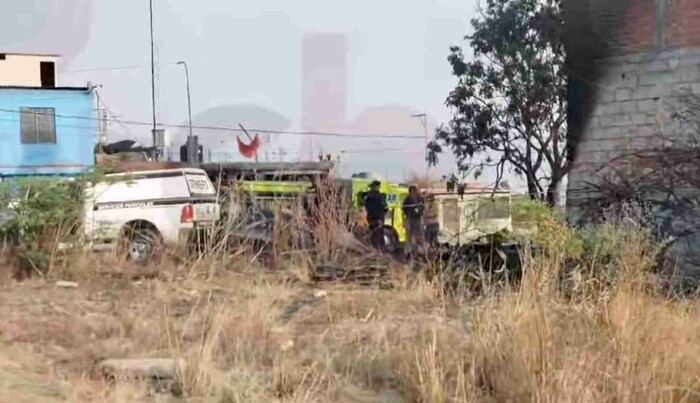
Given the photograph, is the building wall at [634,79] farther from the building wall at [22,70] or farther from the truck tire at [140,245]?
the building wall at [22,70]

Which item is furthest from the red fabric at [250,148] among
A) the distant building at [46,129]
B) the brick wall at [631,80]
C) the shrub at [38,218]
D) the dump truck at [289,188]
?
the brick wall at [631,80]

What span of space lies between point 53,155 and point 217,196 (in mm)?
18322

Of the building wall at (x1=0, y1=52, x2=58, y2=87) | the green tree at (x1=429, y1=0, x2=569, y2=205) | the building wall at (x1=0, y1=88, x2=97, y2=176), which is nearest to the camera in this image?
the green tree at (x1=429, y1=0, x2=569, y2=205)

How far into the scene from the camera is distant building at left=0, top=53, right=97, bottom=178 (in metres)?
30.8

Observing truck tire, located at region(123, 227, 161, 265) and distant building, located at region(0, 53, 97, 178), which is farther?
distant building, located at region(0, 53, 97, 178)

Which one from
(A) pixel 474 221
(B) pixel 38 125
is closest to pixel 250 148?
(B) pixel 38 125

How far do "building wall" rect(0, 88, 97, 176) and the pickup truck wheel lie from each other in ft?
54.6

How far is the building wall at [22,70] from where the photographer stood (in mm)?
37688

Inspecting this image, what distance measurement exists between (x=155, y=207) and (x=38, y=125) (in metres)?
17.2

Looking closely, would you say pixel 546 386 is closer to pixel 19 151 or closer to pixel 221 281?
pixel 221 281

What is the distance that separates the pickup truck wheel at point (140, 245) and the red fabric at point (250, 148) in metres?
17.4

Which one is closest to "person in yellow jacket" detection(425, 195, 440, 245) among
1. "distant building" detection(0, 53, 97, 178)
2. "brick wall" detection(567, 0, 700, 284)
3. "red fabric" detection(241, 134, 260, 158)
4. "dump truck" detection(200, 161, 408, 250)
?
"dump truck" detection(200, 161, 408, 250)

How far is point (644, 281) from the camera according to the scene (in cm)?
625

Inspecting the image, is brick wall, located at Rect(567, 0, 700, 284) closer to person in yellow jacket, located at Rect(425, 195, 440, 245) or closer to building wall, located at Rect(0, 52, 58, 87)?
person in yellow jacket, located at Rect(425, 195, 440, 245)
